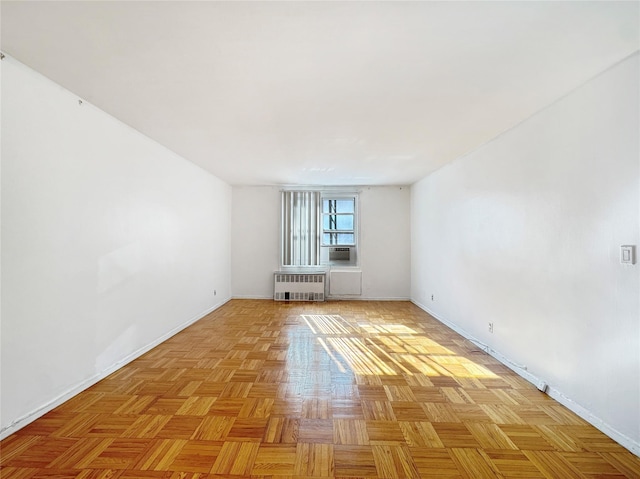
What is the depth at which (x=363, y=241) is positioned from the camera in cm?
633

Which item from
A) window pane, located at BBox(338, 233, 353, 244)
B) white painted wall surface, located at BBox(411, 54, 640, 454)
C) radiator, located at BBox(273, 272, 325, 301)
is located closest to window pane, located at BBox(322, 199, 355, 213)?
window pane, located at BBox(338, 233, 353, 244)

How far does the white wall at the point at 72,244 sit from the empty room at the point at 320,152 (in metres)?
0.02

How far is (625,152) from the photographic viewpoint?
186cm

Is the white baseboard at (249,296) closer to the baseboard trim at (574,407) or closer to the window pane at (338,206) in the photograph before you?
the window pane at (338,206)

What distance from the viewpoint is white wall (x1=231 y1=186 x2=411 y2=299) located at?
6.31 meters

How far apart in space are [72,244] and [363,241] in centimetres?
490

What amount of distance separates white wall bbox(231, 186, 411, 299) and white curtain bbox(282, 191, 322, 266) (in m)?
0.20

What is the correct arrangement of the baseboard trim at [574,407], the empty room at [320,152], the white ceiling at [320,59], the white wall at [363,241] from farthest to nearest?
the white wall at [363,241], the baseboard trim at [574,407], the empty room at [320,152], the white ceiling at [320,59]

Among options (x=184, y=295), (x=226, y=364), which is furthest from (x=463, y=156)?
(x=184, y=295)

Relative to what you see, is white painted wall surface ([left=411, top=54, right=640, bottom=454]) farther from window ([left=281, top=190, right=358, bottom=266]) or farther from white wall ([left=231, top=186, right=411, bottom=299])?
window ([left=281, top=190, right=358, bottom=266])

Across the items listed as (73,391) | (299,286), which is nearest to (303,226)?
(299,286)

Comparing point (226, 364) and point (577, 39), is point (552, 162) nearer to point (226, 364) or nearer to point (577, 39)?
point (577, 39)

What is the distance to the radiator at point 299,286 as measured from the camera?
6.18 metres

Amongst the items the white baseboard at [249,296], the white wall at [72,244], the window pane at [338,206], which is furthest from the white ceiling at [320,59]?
the white baseboard at [249,296]
